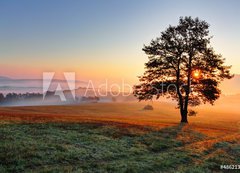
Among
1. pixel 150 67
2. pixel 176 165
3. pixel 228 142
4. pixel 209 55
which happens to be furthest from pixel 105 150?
pixel 209 55

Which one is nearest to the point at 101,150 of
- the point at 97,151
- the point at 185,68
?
the point at 97,151

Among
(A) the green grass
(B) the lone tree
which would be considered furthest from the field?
(B) the lone tree

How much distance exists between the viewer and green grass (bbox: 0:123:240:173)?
17.2m

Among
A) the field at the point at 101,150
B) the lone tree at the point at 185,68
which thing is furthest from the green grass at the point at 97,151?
the lone tree at the point at 185,68

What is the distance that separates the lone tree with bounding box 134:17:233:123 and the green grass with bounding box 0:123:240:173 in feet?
51.0

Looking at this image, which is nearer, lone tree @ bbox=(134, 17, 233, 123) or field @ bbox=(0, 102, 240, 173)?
field @ bbox=(0, 102, 240, 173)

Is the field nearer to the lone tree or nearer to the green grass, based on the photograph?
the green grass

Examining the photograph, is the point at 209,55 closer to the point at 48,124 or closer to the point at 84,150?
the point at 48,124

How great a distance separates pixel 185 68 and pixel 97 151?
2929 centimetres

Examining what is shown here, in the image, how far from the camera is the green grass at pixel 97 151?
56.3 feet

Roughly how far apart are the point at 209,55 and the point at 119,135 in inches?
961

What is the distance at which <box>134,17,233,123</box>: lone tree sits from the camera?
148 ft

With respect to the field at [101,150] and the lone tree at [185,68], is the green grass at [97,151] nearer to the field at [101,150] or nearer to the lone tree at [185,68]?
the field at [101,150]

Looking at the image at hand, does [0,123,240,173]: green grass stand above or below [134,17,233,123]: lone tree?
below
